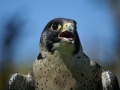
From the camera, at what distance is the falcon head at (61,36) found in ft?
11.8

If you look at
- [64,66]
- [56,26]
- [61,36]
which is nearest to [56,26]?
[56,26]

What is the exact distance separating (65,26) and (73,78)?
2.21ft

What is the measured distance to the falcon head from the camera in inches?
141

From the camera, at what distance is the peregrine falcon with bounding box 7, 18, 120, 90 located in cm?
370

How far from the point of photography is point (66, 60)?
384 cm

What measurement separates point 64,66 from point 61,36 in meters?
0.41

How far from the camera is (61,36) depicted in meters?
3.69

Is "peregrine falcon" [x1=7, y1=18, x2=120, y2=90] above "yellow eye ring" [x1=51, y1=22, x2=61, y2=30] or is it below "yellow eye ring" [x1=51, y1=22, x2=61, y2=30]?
below

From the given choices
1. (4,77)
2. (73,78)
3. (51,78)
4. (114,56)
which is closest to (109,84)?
(73,78)

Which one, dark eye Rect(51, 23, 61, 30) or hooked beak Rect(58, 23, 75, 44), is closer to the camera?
hooked beak Rect(58, 23, 75, 44)

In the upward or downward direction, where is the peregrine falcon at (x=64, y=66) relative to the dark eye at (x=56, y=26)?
downward

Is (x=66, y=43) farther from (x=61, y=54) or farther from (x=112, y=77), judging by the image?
(x=112, y=77)

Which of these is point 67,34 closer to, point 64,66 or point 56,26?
point 56,26

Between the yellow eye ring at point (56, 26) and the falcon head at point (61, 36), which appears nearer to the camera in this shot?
the falcon head at point (61, 36)
